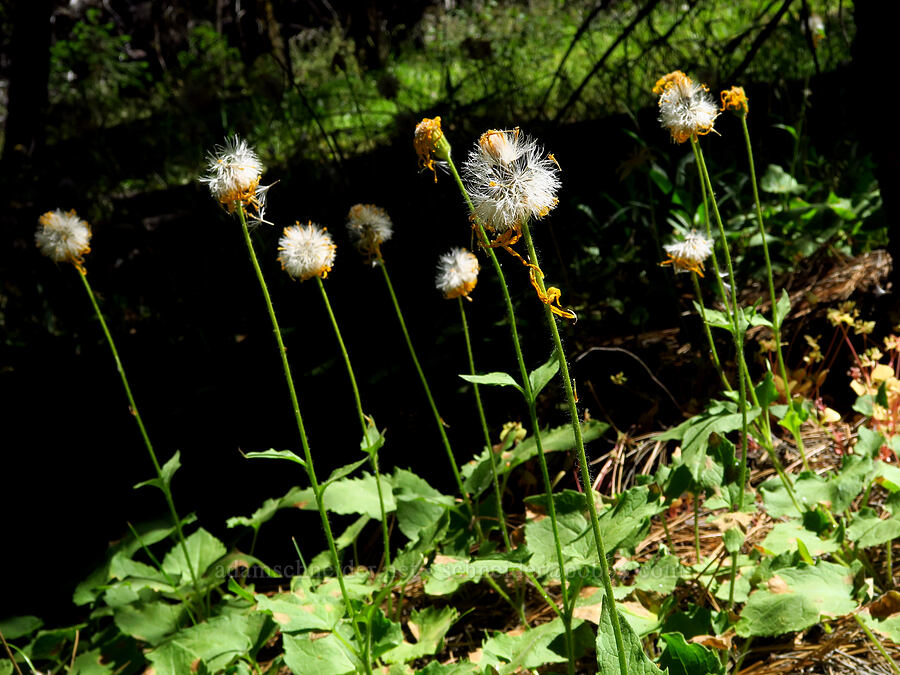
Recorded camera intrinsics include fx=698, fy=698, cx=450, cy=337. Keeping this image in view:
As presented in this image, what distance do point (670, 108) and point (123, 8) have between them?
31.1ft

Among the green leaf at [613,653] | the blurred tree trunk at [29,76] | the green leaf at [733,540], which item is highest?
the blurred tree trunk at [29,76]

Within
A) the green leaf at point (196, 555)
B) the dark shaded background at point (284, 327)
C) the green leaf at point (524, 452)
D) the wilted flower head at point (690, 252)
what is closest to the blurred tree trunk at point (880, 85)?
the dark shaded background at point (284, 327)

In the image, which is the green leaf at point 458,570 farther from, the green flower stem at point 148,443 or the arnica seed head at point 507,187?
the green flower stem at point 148,443

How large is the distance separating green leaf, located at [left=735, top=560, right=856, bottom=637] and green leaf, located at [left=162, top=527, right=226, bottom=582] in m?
1.39


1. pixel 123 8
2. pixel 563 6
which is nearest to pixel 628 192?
pixel 563 6

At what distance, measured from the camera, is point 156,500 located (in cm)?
279

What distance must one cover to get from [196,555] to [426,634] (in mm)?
819

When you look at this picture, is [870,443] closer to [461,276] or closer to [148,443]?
[461,276]

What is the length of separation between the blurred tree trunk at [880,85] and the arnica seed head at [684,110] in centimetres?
115

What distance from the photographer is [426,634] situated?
159 centimetres

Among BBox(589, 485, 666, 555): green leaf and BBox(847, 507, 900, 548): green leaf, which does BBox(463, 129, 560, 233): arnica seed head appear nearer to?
BBox(589, 485, 666, 555): green leaf

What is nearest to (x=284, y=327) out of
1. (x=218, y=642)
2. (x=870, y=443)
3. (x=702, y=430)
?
(x=218, y=642)

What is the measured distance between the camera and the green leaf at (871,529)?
4.42 feet

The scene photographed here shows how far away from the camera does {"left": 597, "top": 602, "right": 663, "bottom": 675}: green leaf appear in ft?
3.15
